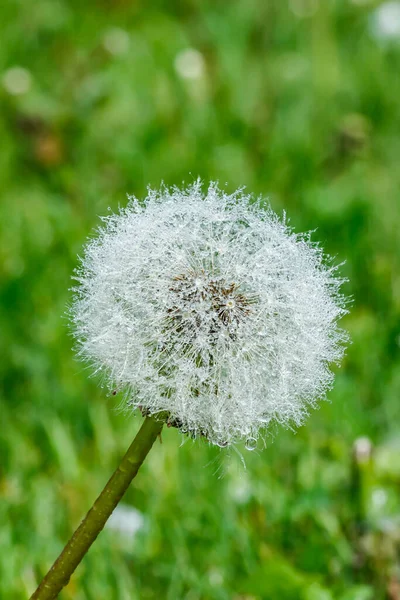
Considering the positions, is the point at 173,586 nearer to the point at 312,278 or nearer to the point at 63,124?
the point at 312,278

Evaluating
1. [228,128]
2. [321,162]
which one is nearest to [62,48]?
[228,128]

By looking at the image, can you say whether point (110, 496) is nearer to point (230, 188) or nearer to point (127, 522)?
point (127, 522)

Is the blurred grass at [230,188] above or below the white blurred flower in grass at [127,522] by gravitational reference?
above

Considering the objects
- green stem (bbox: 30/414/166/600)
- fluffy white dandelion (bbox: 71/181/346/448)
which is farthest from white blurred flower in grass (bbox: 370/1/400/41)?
green stem (bbox: 30/414/166/600)

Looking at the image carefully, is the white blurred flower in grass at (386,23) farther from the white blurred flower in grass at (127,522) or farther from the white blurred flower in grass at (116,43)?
the white blurred flower in grass at (127,522)

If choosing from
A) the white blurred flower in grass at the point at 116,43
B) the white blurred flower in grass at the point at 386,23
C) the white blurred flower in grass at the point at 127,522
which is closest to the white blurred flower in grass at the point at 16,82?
the white blurred flower in grass at the point at 116,43

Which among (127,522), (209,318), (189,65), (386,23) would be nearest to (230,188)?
(189,65)
